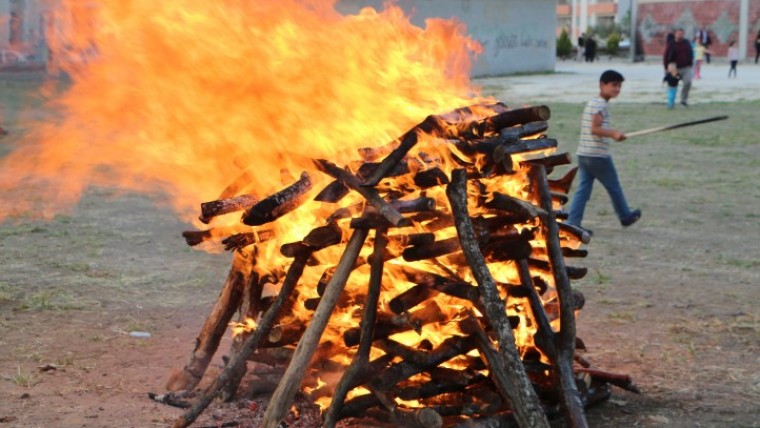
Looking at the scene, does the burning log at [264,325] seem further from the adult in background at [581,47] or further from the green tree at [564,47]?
the green tree at [564,47]

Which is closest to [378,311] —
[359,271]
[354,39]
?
[359,271]

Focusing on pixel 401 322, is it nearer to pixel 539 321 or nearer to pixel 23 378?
pixel 539 321

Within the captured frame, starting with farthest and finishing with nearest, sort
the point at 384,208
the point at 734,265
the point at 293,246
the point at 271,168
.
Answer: the point at 734,265 → the point at 271,168 → the point at 293,246 → the point at 384,208

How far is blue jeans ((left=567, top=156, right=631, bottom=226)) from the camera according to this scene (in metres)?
11.0

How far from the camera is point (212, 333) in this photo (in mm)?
6078

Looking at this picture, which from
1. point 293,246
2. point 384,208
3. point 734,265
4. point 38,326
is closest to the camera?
point 384,208

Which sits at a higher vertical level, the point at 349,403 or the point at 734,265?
the point at 349,403

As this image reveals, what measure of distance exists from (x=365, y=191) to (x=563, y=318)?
1.32 meters

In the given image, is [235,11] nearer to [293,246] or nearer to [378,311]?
[293,246]

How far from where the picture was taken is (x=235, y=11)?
5.74 meters

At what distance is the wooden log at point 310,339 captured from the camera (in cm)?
502

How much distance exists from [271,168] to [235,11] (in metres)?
0.91

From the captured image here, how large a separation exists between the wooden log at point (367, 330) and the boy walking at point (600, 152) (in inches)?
230

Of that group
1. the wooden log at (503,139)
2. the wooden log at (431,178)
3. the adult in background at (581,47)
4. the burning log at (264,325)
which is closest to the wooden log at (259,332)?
the burning log at (264,325)
